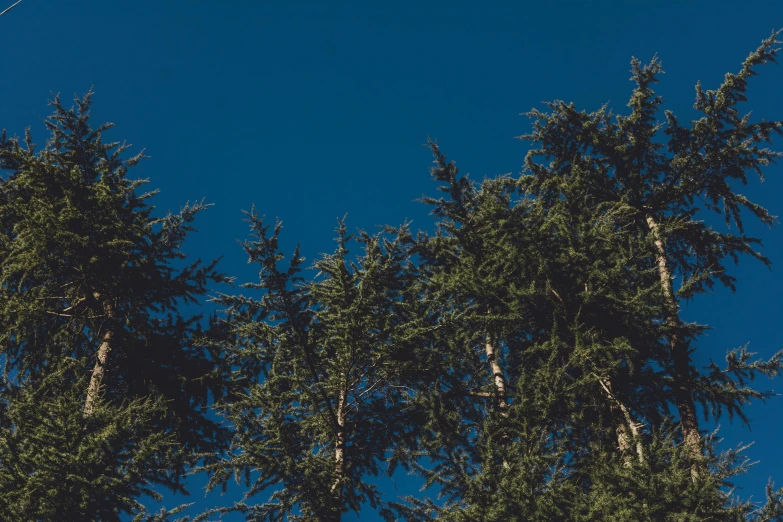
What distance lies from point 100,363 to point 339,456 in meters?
5.44

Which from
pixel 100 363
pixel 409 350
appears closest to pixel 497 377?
pixel 409 350

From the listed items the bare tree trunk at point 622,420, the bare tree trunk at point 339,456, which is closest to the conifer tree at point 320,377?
the bare tree trunk at point 339,456

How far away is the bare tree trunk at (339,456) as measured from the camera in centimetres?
1025

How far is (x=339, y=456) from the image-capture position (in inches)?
452

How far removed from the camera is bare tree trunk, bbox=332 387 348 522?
10.2 meters

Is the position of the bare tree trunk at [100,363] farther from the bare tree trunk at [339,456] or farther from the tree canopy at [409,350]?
the bare tree trunk at [339,456]

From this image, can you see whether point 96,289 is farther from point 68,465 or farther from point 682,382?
point 682,382

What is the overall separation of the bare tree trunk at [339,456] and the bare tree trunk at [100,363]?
168 inches

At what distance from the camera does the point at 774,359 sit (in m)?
12.3

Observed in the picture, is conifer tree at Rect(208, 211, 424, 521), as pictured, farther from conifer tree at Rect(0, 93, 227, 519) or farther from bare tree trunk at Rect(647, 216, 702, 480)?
bare tree trunk at Rect(647, 216, 702, 480)

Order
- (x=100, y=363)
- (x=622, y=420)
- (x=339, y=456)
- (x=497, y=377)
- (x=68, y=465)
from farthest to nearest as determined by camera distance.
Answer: (x=497, y=377) < (x=100, y=363) < (x=622, y=420) < (x=339, y=456) < (x=68, y=465)

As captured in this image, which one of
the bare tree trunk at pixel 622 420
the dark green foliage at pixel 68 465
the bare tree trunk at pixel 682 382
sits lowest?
the dark green foliage at pixel 68 465

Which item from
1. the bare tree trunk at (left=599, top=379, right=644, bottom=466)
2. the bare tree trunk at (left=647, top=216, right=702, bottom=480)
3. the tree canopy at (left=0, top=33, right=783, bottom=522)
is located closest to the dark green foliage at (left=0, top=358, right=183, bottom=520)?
the tree canopy at (left=0, top=33, right=783, bottom=522)

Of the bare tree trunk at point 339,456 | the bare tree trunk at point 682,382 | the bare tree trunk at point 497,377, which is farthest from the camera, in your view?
the bare tree trunk at point 682,382
